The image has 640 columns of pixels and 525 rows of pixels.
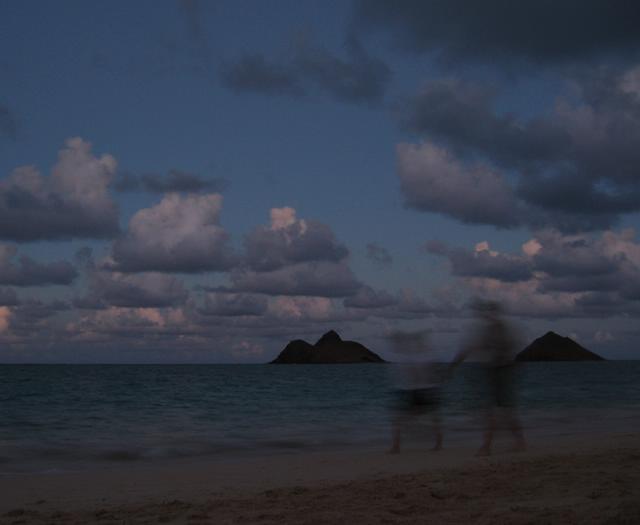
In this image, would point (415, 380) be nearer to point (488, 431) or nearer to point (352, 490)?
point (488, 431)

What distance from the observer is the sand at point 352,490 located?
5527 mm

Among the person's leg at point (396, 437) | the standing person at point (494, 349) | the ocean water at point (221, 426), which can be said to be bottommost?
the ocean water at point (221, 426)

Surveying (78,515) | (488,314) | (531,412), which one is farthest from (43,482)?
(531,412)

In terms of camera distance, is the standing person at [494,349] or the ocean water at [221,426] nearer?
the standing person at [494,349]

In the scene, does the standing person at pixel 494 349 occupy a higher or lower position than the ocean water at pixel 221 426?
higher

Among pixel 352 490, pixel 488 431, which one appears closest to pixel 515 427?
pixel 488 431

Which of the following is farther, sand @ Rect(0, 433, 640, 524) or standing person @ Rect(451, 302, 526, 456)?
standing person @ Rect(451, 302, 526, 456)

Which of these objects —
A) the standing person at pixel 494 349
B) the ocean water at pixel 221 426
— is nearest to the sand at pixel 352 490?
the standing person at pixel 494 349

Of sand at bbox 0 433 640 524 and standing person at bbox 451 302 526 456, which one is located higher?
standing person at bbox 451 302 526 456

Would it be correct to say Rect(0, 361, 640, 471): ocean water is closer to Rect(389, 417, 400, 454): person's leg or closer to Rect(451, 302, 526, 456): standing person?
Rect(451, 302, 526, 456): standing person

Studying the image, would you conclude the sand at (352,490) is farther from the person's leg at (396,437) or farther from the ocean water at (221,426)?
the ocean water at (221,426)

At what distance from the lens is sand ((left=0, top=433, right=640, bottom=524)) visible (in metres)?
5.53

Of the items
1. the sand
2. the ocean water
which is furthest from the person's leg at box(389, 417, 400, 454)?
the ocean water

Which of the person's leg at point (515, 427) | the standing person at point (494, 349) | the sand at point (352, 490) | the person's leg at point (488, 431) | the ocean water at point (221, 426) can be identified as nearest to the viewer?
the sand at point (352, 490)
